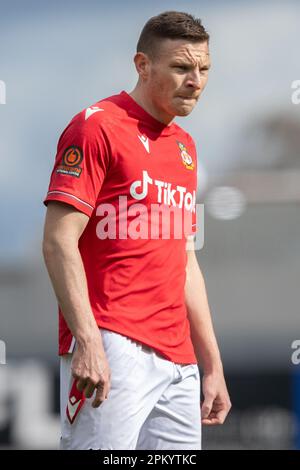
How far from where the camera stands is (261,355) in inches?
397

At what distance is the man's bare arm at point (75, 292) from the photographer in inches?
138

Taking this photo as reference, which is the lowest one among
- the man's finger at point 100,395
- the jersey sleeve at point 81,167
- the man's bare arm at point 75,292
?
the man's finger at point 100,395

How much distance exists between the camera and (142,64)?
157 inches

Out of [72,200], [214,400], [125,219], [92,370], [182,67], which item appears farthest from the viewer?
[214,400]

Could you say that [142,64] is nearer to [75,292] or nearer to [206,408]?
[75,292]

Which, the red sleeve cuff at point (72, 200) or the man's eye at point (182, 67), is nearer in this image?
the red sleeve cuff at point (72, 200)

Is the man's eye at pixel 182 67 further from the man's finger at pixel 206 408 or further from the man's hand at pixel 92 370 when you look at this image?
the man's finger at pixel 206 408

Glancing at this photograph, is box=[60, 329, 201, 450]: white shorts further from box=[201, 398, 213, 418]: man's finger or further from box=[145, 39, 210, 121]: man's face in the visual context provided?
box=[145, 39, 210, 121]: man's face

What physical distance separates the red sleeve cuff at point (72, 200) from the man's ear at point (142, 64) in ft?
2.08

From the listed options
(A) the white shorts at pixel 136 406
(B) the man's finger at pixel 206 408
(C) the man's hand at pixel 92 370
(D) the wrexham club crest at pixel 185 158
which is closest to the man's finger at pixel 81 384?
(C) the man's hand at pixel 92 370

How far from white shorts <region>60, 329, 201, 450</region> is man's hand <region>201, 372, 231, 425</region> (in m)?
0.17

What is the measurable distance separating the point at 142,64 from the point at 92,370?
4.12ft

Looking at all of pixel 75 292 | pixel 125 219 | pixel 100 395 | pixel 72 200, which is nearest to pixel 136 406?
pixel 100 395

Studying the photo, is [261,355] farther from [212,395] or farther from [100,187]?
[100,187]
